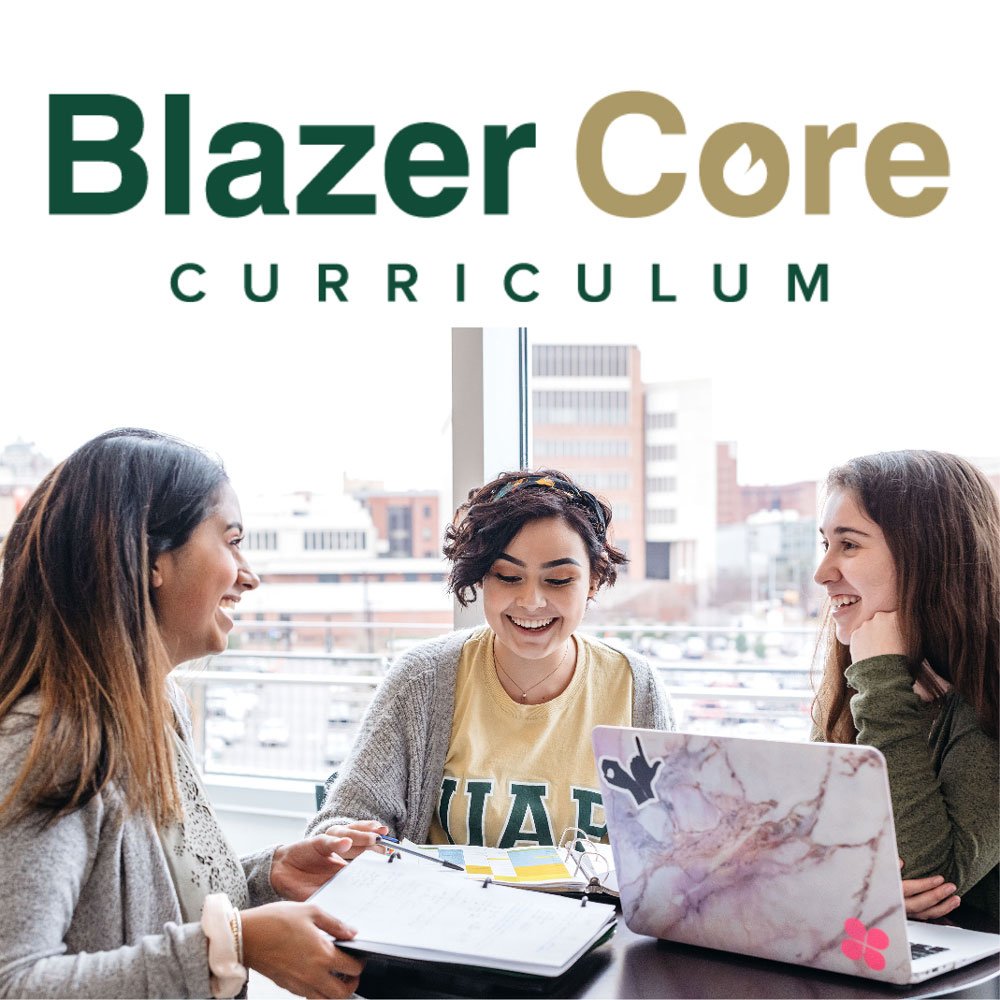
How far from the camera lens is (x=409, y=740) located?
1848 millimetres

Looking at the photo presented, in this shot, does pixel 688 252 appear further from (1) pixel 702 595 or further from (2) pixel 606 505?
(1) pixel 702 595

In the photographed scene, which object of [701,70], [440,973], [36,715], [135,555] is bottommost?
[440,973]

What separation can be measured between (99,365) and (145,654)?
2.15m

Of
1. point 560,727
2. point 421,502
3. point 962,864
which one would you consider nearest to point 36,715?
point 560,727

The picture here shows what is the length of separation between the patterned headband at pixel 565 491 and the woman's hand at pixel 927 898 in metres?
0.88

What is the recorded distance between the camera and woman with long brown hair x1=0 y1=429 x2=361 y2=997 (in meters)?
1.05

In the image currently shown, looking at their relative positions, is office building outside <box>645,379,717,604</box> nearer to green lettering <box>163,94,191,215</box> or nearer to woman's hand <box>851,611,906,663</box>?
green lettering <box>163,94,191,215</box>

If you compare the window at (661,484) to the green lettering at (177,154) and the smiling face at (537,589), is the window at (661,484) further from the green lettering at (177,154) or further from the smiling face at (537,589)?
the green lettering at (177,154)

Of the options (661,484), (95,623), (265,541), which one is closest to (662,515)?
(661,484)

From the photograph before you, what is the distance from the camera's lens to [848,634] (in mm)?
1613

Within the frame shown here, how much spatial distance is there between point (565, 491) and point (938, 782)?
84 cm

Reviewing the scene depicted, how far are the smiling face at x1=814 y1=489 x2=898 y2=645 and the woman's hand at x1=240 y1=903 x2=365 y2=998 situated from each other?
90 centimetres

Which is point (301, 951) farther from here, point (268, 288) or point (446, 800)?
point (268, 288)

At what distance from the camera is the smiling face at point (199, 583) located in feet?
4.31
